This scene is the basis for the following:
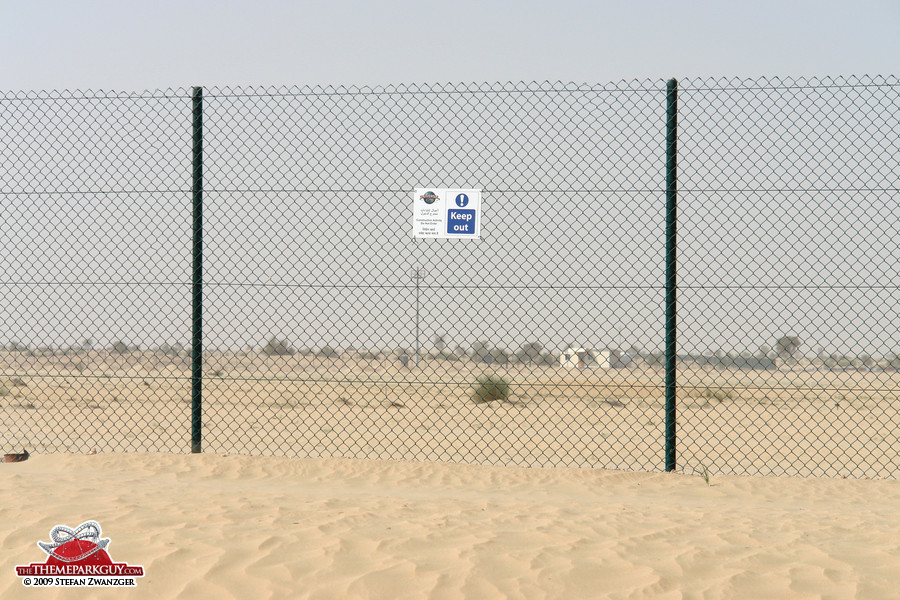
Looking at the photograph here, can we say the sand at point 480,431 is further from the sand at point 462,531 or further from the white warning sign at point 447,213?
the white warning sign at point 447,213

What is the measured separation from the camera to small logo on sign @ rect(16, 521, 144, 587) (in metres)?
3.19

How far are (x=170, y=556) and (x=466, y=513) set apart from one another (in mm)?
1727

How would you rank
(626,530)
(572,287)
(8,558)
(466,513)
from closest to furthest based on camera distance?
(8,558) → (626,530) → (466,513) → (572,287)

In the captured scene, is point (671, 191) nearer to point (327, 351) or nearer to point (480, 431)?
point (480, 431)

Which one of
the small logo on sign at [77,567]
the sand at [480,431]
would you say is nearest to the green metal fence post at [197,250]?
the sand at [480,431]

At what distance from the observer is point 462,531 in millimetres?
3980

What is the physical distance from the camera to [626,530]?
416 centimetres

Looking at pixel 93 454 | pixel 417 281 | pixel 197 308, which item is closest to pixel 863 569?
pixel 417 281

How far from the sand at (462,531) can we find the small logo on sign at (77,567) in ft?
0.18

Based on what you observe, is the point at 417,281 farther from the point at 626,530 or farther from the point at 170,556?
the point at 170,556

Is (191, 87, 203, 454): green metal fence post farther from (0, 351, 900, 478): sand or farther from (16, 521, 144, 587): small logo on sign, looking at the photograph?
(16, 521, 144, 587): small logo on sign

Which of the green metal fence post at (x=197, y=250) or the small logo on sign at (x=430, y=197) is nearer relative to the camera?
the small logo on sign at (x=430, y=197)

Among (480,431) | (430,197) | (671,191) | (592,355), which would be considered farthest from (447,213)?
(480,431)

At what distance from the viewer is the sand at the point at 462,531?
323cm
